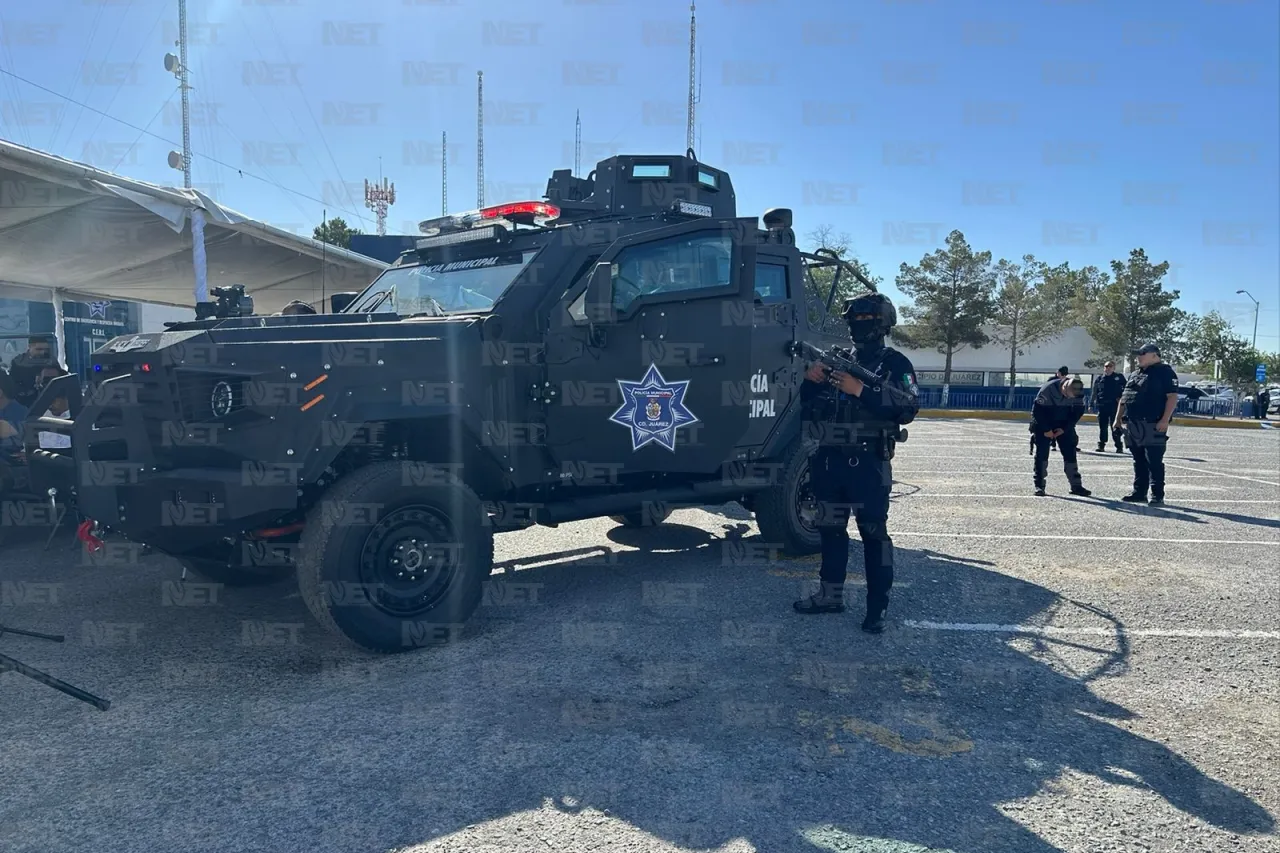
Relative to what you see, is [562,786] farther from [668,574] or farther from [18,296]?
[18,296]

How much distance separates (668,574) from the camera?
5.71 meters

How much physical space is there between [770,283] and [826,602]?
223 cm

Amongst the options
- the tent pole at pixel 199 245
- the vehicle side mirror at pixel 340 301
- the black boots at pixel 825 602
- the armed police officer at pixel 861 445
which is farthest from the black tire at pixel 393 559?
the tent pole at pixel 199 245

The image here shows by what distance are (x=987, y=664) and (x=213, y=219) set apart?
9.18 m

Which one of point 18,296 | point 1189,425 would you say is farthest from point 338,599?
point 1189,425

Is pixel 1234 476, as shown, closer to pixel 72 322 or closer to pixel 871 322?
pixel 871 322

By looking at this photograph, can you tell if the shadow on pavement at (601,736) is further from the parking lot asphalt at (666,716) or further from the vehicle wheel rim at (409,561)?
the vehicle wheel rim at (409,561)

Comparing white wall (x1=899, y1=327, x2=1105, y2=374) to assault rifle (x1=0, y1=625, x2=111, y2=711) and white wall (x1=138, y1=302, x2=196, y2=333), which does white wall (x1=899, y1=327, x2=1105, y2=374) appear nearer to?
white wall (x1=138, y1=302, x2=196, y2=333)

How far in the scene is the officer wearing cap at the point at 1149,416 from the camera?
335 inches

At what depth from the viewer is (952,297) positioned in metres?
37.3

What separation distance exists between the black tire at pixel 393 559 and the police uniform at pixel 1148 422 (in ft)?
24.4

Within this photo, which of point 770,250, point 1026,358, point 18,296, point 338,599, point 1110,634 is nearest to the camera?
point 338,599

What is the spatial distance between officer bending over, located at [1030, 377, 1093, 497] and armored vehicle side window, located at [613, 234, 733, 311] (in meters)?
5.19

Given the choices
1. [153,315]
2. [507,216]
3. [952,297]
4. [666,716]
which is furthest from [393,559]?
[952,297]
